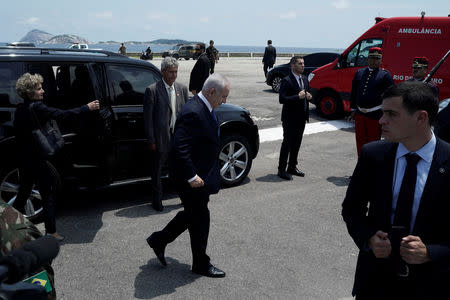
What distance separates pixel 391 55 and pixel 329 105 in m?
2.00

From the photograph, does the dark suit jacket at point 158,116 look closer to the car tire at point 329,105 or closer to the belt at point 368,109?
the belt at point 368,109

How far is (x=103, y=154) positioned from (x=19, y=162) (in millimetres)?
976

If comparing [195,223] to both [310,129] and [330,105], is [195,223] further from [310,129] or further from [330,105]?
[330,105]

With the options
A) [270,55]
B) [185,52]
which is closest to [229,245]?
[270,55]

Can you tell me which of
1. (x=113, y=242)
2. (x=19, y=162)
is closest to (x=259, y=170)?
(x=113, y=242)

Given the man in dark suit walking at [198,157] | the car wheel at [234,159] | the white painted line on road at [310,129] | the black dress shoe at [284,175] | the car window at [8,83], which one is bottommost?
the black dress shoe at [284,175]

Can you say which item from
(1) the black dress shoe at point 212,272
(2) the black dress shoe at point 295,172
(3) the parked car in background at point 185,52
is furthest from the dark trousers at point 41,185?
(3) the parked car in background at point 185,52

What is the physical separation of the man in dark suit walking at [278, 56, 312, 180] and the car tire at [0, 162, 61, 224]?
3.39m

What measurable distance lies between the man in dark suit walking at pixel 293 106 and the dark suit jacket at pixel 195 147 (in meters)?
3.13

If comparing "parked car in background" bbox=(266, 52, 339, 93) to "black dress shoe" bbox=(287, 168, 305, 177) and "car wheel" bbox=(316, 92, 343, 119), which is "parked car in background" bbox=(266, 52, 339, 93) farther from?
"black dress shoe" bbox=(287, 168, 305, 177)

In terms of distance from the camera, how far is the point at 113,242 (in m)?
4.65

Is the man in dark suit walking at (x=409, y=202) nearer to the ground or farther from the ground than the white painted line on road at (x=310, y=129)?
farther from the ground

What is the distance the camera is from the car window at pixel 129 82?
536 cm

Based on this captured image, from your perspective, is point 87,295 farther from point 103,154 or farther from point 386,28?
point 386,28
